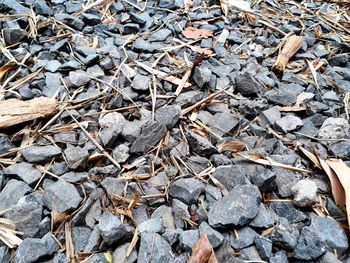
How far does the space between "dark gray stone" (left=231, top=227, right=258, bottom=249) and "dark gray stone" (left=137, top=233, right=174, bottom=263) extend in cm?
21

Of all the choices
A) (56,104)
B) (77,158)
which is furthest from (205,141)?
(56,104)

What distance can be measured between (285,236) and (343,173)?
0.37 meters

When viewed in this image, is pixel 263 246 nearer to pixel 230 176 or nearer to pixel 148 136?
pixel 230 176

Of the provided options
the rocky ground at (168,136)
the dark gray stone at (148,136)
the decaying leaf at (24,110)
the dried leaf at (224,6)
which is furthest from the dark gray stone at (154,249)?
the dried leaf at (224,6)

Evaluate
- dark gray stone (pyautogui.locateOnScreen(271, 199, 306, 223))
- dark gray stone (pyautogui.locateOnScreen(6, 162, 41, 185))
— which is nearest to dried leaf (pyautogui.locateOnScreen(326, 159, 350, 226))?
dark gray stone (pyautogui.locateOnScreen(271, 199, 306, 223))

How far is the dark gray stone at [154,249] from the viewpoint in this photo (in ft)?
3.87

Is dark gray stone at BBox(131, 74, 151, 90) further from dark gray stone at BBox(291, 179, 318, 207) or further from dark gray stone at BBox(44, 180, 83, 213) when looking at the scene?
dark gray stone at BBox(291, 179, 318, 207)

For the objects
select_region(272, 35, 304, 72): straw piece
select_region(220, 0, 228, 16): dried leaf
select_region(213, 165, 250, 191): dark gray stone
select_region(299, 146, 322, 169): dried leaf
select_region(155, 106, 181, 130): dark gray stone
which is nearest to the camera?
select_region(213, 165, 250, 191): dark gray stone

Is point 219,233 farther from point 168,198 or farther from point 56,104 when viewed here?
point 56,104

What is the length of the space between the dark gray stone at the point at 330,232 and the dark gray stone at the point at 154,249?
1.58ft

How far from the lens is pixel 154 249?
1.19 m

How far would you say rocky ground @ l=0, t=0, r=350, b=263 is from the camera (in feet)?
4.07

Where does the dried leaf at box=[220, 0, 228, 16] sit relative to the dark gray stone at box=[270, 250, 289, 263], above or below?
above

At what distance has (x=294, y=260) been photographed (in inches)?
47.6
